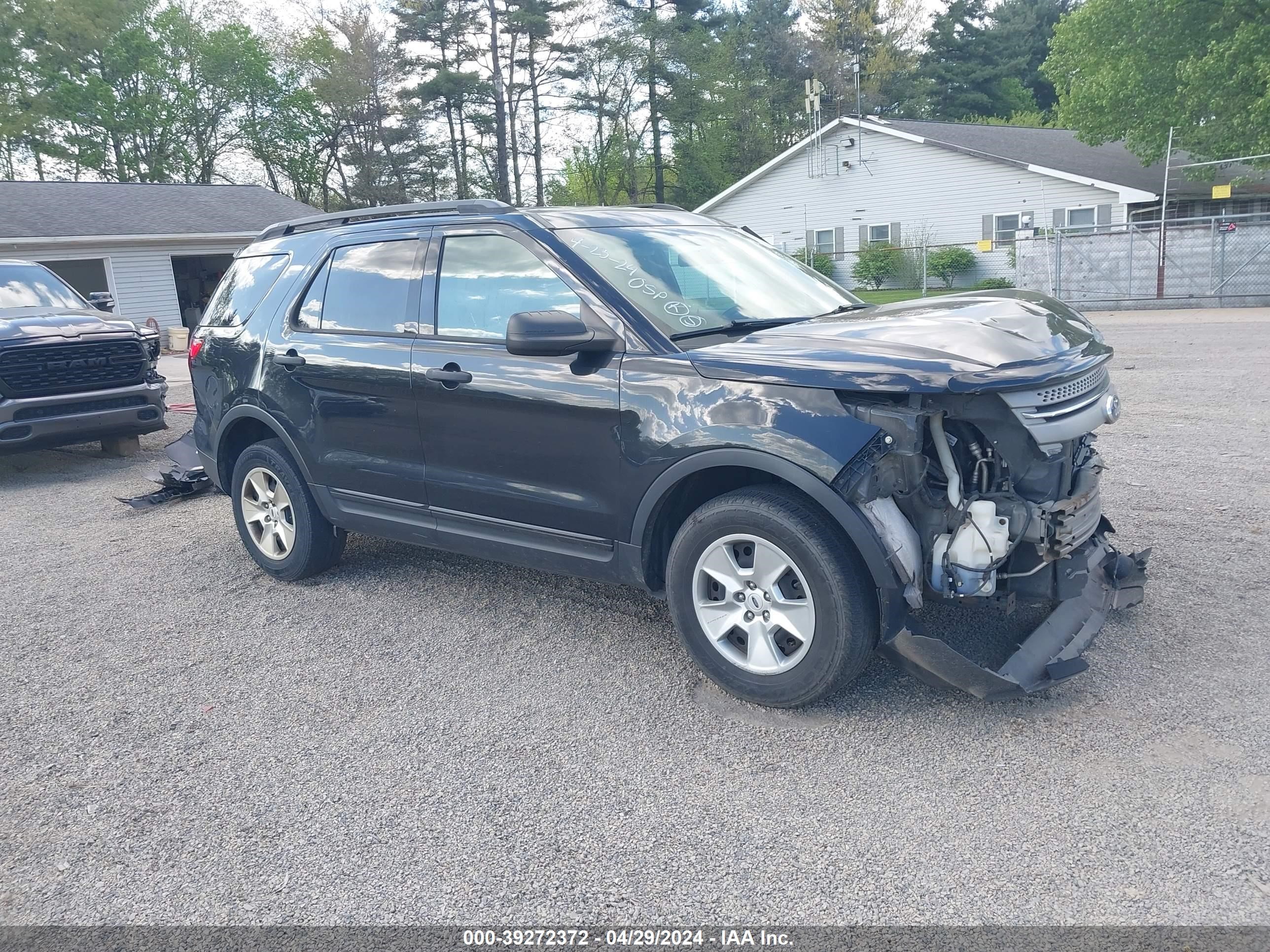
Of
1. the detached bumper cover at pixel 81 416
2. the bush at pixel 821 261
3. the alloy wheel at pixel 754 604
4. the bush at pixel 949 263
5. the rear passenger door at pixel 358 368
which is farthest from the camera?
the bush at pixel 821 261

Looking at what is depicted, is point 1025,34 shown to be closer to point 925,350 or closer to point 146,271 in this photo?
point 146,271

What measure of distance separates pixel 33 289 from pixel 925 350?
9885 millimetres

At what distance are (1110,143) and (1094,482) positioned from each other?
40118 mm

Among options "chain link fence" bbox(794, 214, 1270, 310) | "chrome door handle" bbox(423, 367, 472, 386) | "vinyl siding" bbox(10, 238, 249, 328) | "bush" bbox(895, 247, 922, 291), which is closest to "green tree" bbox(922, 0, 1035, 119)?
"bush" bbox(895, 247, 922, 291)

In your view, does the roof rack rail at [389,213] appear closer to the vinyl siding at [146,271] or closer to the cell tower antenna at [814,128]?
the vinyl siding at [146,271]

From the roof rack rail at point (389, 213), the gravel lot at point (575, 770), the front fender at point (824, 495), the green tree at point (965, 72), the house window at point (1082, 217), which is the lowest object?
the gravel lot at point (575, 770)

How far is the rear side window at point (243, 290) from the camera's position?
577cm

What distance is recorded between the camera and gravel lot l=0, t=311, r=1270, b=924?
287cm

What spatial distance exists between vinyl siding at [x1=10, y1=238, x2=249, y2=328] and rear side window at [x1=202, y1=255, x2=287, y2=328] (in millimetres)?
21887

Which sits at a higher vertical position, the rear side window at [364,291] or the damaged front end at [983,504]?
the rear side window at [364,291]

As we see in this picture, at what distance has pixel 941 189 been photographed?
32.8 meters

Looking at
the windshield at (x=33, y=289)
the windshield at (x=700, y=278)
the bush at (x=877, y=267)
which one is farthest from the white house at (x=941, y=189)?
the windshield at (x=700, y=278)

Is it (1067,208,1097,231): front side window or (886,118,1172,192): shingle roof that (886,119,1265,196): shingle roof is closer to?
(886,118,1172,192): shingle roof

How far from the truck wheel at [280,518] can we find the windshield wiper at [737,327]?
2472 mm
